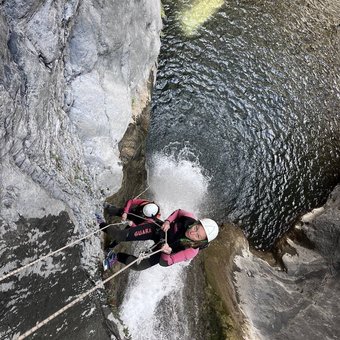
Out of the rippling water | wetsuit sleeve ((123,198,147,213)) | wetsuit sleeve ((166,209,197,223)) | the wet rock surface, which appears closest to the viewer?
wetsuit sleeve ((166,209,197,223))

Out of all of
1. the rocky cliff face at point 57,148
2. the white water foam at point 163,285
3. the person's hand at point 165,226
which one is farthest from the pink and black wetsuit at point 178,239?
the white water foam at point 163,285

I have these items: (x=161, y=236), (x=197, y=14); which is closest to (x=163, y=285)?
(x=161, y=236)

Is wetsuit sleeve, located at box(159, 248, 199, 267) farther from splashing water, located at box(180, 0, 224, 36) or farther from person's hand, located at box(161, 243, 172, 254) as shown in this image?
splashing water, located at box(180, 0, 224, 36)

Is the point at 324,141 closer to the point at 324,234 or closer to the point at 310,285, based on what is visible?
the point at 324,234

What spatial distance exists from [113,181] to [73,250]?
2629 millimetres

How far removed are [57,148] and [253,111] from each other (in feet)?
29.5

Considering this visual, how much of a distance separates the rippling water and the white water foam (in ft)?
1.85

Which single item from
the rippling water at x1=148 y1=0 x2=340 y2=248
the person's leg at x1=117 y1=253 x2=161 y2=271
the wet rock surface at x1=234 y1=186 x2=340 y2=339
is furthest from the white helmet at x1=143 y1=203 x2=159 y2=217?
the rippling water at x1=148 y1=0 x2=340 y2=248

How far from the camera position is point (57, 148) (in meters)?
6.46

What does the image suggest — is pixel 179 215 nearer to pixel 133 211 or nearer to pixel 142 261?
pixel 133 211

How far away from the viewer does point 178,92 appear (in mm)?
12953

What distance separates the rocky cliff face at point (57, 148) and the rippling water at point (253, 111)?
12.5ft

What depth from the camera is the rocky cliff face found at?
4988 millimetres

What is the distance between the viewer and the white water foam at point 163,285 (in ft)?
25.9
